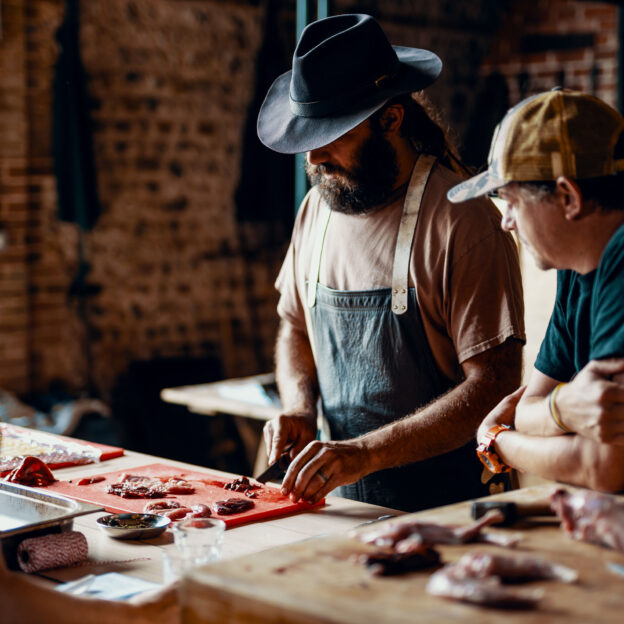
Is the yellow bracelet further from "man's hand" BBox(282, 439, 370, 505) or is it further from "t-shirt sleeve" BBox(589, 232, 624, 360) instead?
"man's hand" BBox(282, 439, 370, 505)

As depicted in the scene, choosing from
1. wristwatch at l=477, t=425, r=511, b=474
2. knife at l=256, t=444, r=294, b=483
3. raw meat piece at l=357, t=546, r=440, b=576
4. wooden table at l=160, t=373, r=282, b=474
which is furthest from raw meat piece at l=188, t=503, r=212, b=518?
wooden table at l=160, t=373, r=282, b=474

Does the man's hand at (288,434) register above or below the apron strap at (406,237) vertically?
below

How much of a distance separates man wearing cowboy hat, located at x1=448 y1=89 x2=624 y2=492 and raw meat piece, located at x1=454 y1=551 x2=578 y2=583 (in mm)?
390

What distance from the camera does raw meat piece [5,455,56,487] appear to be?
7.95ft

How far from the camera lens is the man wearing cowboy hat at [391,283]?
2.58 m

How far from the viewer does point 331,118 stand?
8.73 feet

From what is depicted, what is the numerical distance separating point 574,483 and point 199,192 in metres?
5.08

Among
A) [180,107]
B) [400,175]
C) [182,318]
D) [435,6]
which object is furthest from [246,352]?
[400,175]

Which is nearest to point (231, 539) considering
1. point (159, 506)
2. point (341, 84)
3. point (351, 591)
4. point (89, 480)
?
point (159, 506)

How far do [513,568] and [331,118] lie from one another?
1626mm

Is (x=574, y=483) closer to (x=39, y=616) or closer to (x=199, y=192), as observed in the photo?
(x=39, y=616)

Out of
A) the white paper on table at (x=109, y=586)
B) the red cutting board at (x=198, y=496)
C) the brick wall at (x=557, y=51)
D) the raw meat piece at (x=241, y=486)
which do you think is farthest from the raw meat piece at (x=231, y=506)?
the brick wall at (x=557, y=51)

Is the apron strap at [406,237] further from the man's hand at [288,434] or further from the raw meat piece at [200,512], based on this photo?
the raw meat piece at [200,512]

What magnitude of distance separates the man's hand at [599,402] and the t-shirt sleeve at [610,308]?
0.03 meters
